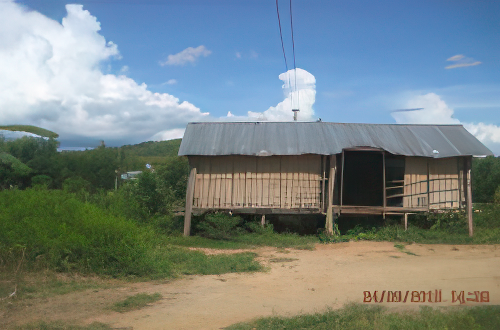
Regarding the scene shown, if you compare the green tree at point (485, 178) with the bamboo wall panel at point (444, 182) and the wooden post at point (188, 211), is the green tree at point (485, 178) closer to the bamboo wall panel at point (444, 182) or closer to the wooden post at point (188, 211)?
the bamboo wall panel at point (444, 182)

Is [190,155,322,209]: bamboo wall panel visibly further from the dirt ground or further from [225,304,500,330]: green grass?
[225,304,500,330]: green grass

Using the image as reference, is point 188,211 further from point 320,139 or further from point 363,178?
point 363,178

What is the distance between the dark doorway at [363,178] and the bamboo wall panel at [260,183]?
135 inches

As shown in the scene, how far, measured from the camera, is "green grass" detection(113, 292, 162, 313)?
6838 millimetres

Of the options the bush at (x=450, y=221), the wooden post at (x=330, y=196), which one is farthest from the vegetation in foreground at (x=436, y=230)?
the wooden post at (x=330, y=196)

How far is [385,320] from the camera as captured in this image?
217 inches

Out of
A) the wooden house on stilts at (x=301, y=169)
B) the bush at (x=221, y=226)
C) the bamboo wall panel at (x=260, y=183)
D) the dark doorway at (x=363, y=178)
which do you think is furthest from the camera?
the dark doorway at (x=363, y=178)

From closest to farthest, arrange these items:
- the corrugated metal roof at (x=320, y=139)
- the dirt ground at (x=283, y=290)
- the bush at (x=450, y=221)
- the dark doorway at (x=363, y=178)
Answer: the dirt ground at (x=283, y=290)
the bush at (x=450, y=221)
the corrugated metal roof at (x=320, y=139)
the dark doorway at (x=363, y=178)

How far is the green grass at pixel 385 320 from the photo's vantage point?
17.2ft

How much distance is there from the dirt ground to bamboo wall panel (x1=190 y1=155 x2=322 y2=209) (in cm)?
430

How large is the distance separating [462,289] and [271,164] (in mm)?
9355

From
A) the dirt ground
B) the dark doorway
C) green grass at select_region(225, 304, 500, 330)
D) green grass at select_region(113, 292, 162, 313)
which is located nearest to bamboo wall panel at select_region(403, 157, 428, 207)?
the dark doorway

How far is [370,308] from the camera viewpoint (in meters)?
6.25

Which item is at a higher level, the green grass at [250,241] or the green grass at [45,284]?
the green grass at [250,241]
